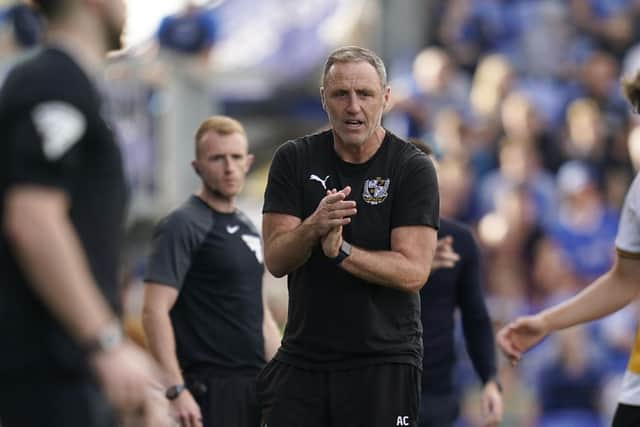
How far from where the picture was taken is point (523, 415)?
13234 mm

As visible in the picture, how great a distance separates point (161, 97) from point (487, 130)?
5220 millimetres

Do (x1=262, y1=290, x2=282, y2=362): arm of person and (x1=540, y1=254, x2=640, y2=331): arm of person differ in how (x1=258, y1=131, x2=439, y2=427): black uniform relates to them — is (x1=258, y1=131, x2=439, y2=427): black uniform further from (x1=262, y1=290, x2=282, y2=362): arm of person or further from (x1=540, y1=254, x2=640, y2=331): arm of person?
(x1=262, y1=290, x2=282, y2=362): arm of person

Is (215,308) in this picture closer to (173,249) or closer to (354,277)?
(173,249)

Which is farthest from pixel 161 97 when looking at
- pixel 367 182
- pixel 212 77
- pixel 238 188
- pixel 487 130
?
pixel 367 182

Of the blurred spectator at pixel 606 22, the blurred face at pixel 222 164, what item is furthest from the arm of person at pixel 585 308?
the blurred spectator at pixel 606 22

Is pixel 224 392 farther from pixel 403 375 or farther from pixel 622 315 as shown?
pixel 622 315

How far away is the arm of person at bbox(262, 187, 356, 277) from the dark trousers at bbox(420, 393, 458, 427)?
2.39 m

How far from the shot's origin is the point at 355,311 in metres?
6.05

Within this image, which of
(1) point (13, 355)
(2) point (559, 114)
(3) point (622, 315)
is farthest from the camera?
(2) point (559, 114)

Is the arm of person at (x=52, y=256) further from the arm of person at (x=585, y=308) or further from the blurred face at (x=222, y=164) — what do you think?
the blurred face at (x=222, y=164)

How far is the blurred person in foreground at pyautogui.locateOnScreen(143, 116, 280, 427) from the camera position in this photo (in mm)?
7484

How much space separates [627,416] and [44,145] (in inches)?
128

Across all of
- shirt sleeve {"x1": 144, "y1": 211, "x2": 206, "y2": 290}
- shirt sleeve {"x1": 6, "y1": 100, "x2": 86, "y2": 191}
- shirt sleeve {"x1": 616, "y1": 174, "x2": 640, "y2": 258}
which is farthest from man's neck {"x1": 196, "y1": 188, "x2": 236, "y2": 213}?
shirt sleeve {"x1": 6, "y1": 100, "x2": 86, "y2": 191}

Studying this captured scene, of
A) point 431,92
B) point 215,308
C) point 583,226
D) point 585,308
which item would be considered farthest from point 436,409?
point 431,92
